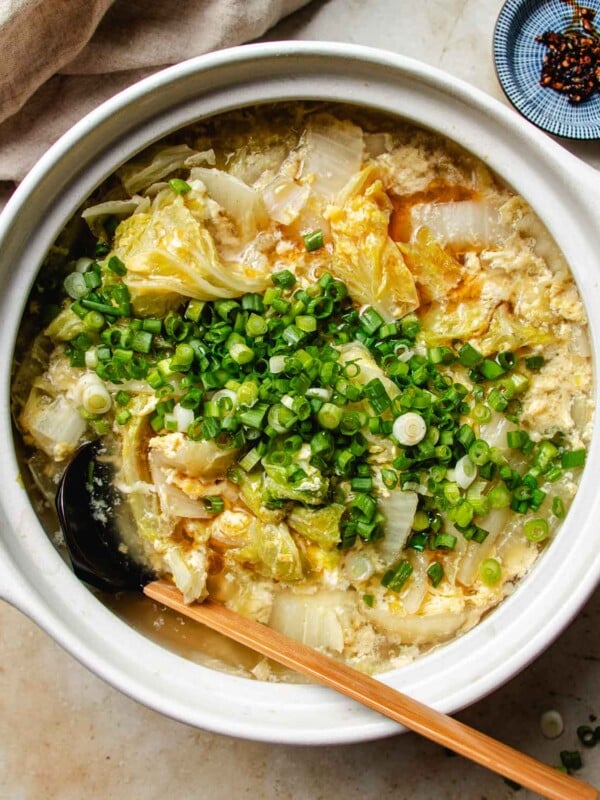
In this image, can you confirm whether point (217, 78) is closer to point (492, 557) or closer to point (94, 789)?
point (492, 557)

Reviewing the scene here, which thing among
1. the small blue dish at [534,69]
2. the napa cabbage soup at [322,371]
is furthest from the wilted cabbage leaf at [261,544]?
the small blue dish at [534,69]

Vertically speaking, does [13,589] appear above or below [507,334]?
below

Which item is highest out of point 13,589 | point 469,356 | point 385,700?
point 469,356

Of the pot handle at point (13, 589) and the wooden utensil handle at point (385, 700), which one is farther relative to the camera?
the pot handle at point (13, 589)

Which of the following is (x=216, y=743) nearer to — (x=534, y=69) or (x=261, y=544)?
(x=261, y=544)

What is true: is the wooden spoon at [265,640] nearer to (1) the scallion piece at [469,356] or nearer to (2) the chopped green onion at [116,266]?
(2) the chopped green onion at [116,266]

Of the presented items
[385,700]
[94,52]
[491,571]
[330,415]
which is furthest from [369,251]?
[385,700]
